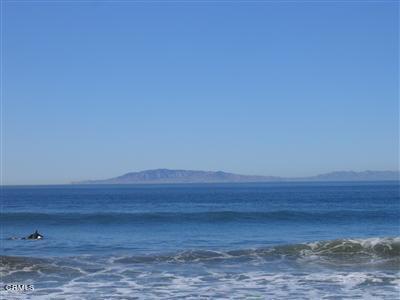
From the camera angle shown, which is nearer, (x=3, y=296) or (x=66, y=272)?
(x=3, y=296)

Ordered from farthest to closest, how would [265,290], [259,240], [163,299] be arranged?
[259,240], [265,290], [163,299]

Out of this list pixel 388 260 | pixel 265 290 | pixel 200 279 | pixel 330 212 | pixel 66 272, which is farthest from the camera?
pixel 330 212

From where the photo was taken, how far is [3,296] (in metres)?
14.8

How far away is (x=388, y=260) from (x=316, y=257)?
2.76 m

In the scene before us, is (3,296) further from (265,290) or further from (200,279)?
(265,290)

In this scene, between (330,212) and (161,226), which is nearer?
(161,226)

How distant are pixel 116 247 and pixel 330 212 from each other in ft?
84.0

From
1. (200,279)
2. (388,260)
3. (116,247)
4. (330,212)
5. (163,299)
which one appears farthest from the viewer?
(330,212)

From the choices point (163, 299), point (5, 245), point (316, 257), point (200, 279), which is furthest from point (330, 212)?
point (163, 299)

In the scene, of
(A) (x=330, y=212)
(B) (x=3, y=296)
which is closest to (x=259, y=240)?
(B) (x=3, y=296)

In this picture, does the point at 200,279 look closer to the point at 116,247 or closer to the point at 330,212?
the point at 116,247

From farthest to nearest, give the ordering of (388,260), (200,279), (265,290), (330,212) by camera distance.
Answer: (330,212)
(388,260)
(200,279)
(265,290)

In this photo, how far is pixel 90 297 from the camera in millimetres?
14648

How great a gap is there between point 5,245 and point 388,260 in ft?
59.1
